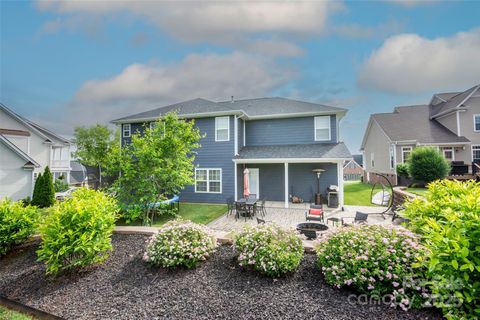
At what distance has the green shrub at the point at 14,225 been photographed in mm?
4988

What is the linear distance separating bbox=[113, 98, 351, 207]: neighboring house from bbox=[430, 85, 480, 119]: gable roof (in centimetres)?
1355

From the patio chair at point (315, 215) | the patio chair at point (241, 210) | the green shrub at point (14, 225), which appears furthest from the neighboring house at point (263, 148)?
the green shrub at point (14, 225)

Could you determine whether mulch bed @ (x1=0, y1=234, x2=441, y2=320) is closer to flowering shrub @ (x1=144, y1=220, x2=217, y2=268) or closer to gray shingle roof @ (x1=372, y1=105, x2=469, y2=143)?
flowering shrub @ (x1=144, y1=220, x2=217, y2=268)

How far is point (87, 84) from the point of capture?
610 inches

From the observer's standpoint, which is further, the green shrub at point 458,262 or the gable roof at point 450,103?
the gable roof at point 450,103

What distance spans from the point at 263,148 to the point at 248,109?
12.5ft

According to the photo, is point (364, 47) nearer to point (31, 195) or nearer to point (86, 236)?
point (86, 236)

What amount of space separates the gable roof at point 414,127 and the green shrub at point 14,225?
24.0 m

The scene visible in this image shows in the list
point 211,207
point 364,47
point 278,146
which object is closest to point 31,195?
point 211,207

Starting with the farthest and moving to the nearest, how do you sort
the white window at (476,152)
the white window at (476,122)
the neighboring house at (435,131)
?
the white window at (476,122) < the neighboring house at (435,131) < the white window at (476,152)

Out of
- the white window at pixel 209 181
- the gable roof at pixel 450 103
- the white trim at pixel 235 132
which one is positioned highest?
the gable roof at pixel 450 103

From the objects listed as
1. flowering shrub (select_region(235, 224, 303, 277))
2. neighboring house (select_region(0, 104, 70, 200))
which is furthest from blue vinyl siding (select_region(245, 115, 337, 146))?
neighboring house (select_region(0, 104, 70, 200))

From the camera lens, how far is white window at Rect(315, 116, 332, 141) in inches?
550

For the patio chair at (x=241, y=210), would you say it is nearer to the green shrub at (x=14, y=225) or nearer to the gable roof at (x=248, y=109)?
the gable roof at (x=248, y=109)
